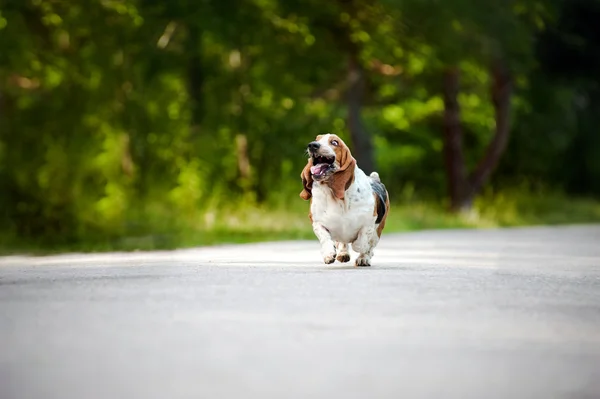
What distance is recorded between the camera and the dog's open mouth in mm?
13578

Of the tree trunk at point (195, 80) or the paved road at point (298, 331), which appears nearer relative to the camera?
the paved road at point (298, 331)

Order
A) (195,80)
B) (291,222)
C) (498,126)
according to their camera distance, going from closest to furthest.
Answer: (291,222), (195,80), (498,126)

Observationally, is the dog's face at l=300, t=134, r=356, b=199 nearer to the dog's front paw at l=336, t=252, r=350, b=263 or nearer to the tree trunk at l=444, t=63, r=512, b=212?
the dog's front paw at l=336, t=252, r=350, b=263

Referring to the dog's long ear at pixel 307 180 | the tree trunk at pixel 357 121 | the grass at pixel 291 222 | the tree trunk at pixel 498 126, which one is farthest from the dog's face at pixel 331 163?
the tree trunk at pixel 498 126

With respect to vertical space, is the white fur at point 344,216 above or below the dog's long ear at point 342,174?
below

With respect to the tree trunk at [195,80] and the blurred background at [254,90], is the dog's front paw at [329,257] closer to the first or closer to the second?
the blurred background at [254,90]

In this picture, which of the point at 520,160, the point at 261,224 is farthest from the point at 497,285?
the point at 520,160

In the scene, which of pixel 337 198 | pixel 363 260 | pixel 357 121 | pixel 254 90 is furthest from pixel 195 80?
pixel 337 198

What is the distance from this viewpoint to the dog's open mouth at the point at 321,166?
13.6 m

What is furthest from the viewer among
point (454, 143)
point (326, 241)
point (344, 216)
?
point (454, 143)

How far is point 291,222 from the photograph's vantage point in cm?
2739

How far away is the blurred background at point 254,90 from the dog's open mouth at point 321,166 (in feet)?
36.8

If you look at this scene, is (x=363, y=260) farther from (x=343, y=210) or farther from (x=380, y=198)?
(x=343, y=210)

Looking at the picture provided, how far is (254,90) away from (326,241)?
66.5ft
